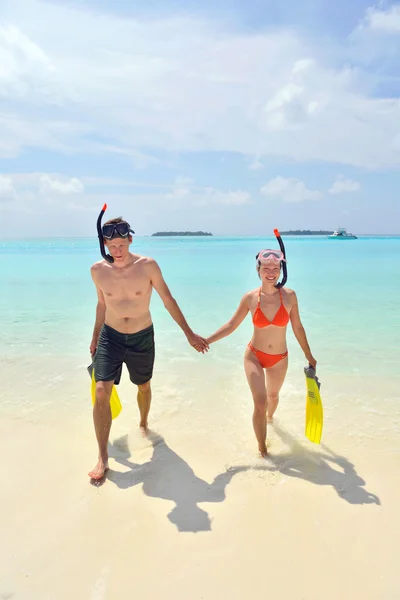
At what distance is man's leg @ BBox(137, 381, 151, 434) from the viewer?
3891 mm

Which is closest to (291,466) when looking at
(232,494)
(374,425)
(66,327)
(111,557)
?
(232,494)

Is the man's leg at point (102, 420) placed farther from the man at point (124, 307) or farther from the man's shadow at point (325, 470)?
the man's shadow at point (325, 470)

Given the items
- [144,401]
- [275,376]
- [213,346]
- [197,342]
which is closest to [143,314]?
[197,342]

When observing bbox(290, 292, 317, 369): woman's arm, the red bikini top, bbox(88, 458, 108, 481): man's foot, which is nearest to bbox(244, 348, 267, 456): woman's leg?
the red bikini top

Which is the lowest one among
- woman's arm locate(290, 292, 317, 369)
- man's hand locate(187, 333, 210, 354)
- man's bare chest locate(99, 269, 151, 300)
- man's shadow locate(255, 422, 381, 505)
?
man's shadow locate(255, 422, 381, 505)

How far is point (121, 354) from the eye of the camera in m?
3.55

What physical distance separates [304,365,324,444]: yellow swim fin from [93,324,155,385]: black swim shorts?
1.41 m

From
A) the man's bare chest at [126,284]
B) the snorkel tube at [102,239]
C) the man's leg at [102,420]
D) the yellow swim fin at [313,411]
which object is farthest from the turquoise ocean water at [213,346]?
the snorkel tube at [102,239]

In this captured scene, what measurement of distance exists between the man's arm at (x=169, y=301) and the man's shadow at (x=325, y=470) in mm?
1126

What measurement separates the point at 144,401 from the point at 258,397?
3.83ft

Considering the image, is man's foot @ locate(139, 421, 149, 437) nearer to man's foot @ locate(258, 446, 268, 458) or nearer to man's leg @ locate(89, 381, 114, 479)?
man's leg @ locate(89, 381, 114, 479)

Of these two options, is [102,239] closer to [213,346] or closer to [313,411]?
[313,411]

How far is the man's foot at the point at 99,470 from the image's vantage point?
3.15m

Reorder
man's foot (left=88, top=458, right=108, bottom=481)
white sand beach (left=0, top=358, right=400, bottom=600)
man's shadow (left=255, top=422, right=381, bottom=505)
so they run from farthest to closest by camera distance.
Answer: man's foot (left=88, top=458, right=108, bottom=481) → man's shadow (left=255, top=422, right=381, bottom=505) → white sand beach (left=0, top=358, right=400, bottom=600)
